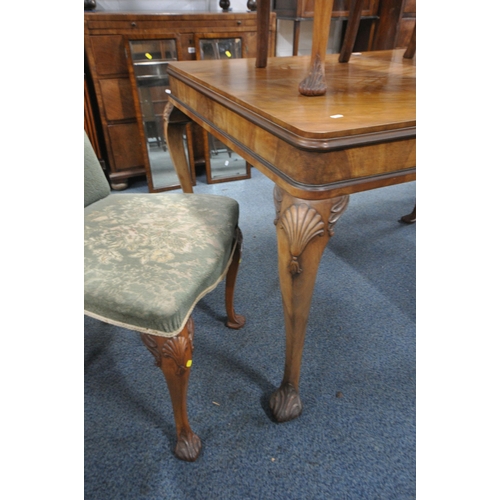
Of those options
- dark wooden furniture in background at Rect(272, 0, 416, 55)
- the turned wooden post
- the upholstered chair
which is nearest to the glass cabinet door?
dark wooden furniture in background at Rect(272, 0, 416, 55)

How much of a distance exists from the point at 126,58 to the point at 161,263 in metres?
1.58

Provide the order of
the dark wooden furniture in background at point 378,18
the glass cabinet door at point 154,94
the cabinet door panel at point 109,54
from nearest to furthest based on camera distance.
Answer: the cabinet door panel at point 109,54
the glass cabinet door at point 154,94
the dark wooden furniture in background at point 378,18

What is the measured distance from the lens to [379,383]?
3.71 feet

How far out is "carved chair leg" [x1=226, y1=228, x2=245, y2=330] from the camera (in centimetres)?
108

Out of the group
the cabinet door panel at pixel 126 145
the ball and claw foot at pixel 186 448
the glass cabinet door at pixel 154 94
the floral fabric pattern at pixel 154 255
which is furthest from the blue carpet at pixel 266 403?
the cabinet door panel at pixel 126 145

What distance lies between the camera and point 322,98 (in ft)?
2.49

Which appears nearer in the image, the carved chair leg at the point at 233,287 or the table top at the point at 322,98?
the table top at the point at 322,98

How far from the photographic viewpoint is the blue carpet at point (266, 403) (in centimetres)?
89

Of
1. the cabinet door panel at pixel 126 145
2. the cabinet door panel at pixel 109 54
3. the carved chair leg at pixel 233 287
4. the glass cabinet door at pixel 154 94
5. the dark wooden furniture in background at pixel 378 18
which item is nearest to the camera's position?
the carved chair leg at pixel 233 287

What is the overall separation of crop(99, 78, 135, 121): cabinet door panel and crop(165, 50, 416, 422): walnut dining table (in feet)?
3.96

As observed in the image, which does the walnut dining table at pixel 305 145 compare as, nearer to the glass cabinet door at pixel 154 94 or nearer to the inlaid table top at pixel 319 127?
the inlaid table top at pixel 319 127

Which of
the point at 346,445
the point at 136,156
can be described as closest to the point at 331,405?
the point at 346,445

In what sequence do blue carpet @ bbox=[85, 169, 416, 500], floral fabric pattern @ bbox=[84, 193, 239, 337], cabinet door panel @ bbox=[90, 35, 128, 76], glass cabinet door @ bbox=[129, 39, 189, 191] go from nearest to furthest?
1. floral fabric pattern @ bbox=[84, 193, 239, 337]
2. blue carpet @ bbox=[85, 169, 416, 500]
3. cabinet door panel @ bbox=[90, 35, 128, 76]
4. glass cabinet door @ bbox=[129, 39, 189, 191]

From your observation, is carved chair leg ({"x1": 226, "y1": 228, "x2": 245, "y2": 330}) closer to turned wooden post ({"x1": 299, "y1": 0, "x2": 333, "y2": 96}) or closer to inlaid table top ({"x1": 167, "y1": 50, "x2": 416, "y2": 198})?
inlaid table top ({"x1": 167, "y1": 50, "x2": 416, "y2": 198})
